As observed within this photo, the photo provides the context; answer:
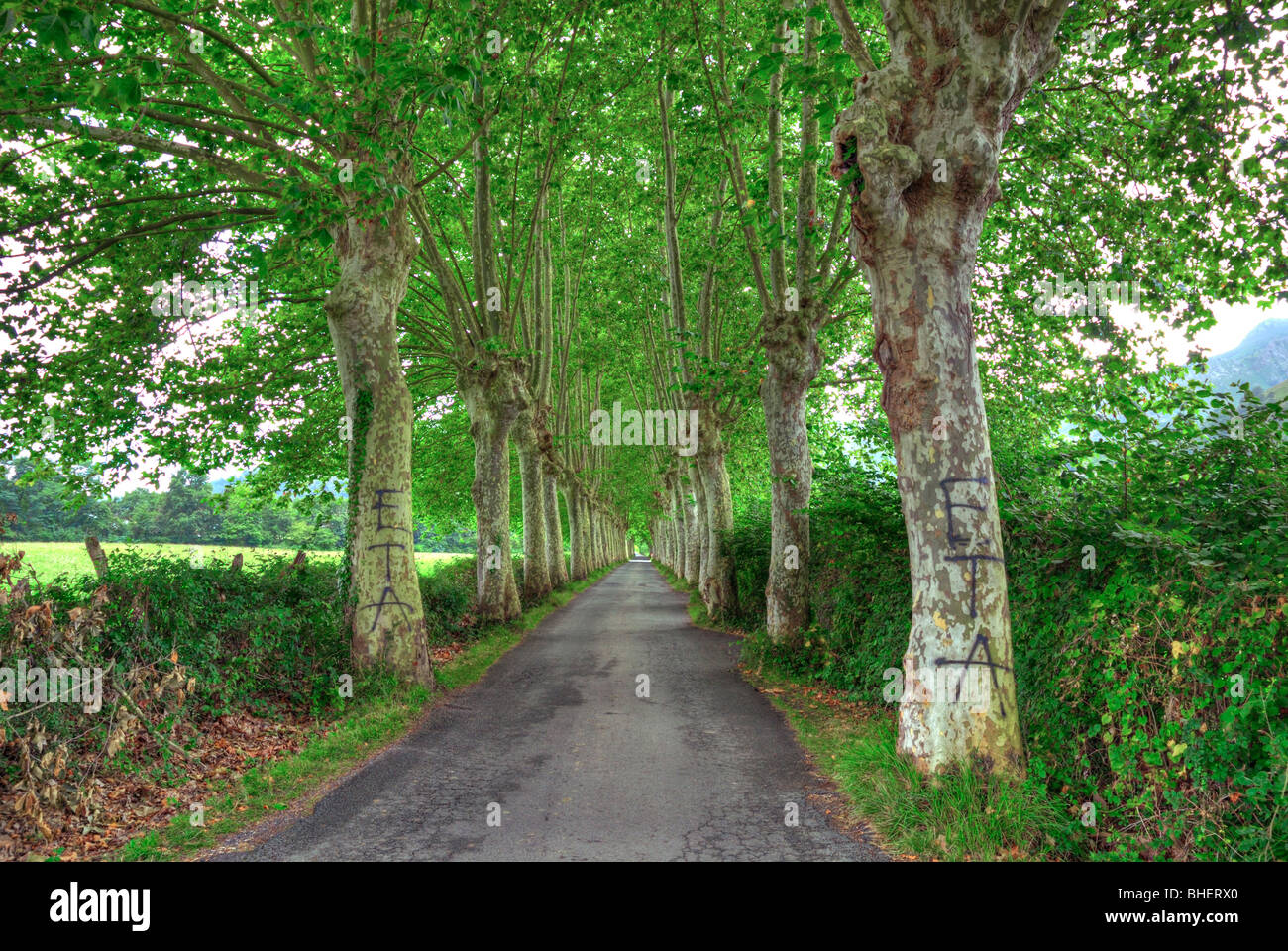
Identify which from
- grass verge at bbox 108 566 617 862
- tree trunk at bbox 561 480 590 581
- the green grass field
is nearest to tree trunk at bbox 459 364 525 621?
the green grass field

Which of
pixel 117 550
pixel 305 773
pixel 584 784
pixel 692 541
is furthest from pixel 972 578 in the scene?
pixel 692 541

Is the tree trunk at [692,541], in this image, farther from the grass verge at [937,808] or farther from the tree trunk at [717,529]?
the grass verge at [937,808]

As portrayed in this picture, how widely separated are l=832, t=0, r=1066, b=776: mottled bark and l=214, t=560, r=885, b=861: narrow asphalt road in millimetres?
1565

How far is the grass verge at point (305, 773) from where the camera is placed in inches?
193

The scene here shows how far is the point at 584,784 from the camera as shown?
20.3 feet

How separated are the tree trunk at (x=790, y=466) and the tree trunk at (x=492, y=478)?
22.3 feet

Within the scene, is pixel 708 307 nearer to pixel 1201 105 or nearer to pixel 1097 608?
pixel 1201 105

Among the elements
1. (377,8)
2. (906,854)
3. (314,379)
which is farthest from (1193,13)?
(314,379)

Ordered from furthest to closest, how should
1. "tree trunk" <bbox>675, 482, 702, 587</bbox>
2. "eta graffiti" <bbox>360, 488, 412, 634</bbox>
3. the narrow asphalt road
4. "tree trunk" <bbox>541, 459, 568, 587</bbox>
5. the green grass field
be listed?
"tree trunk" <bbox>675, 482, 702, 587</bbox> < "tree trunk" <bbox>541, 459, 568, 587</bbox> < "eta graffiti" <bbox>360, 488, 412, 634</bbox> < the green grass field < the narrow asphalt road

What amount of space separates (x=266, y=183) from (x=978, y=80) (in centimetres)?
927

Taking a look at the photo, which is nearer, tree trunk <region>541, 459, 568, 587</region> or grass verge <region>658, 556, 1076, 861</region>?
grass verge <region>658, 556, 1076, 861</region>

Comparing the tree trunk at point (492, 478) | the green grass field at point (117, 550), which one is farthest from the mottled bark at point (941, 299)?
the tree trunk at point (492, 478)

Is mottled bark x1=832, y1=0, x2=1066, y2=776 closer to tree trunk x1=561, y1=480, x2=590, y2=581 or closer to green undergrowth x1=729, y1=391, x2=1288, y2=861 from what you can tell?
green undergrowth x1=729, y1=391, x2=1288, y2=861

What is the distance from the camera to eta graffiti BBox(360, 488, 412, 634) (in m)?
9.30
